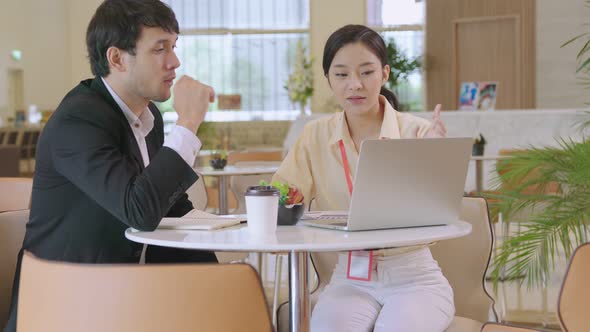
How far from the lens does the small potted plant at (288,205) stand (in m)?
1.93

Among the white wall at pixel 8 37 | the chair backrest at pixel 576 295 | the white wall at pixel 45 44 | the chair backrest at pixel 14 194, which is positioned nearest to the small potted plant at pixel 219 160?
the chair backrest at pixel 14 194

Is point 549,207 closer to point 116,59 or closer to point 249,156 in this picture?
point 116,59

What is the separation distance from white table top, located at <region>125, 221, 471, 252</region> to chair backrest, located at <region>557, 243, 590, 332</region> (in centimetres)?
24

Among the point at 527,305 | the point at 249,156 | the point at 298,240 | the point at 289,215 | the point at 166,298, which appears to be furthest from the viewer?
the point at 249,156

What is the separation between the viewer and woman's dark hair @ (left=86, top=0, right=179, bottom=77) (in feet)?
6.37

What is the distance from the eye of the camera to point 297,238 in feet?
5.46

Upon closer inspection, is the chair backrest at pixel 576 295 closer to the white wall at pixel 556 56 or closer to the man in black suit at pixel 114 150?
the man in black suit at pixel 114 150

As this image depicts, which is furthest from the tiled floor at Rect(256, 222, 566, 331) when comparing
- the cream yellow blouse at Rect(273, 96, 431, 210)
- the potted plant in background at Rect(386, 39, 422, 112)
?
the potted plant in background at Rect(386, 39, 422, 112)

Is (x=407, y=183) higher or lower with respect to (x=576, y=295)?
higher

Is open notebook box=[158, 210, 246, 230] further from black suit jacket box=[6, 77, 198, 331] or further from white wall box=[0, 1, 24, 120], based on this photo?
white wall box=[0, 1, 24, 120]

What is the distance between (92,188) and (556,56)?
1081 centimetres

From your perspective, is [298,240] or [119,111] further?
[119,111]

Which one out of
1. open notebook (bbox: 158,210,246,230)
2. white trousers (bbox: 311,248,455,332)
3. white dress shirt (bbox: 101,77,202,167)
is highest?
white dress shirt (bbox: 101,77,202,167)

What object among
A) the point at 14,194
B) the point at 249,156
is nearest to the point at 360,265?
the point at 14,194
